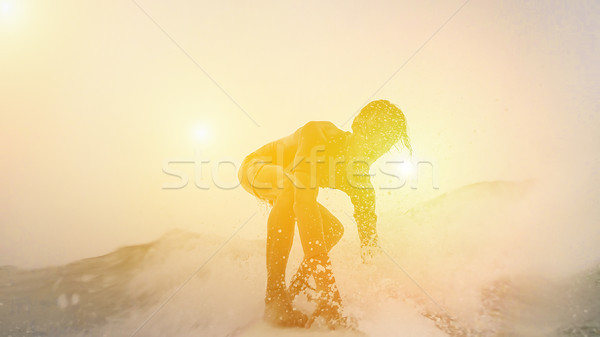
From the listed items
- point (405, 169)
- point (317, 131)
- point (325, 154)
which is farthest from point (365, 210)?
point (405, 169)

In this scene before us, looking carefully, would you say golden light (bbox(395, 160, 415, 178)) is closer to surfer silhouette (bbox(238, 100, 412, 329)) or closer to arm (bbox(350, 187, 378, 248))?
surfer silhouette (bbox(238, 100, 412, 329))

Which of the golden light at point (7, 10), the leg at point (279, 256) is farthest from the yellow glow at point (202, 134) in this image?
the golden light at point (7, 10)

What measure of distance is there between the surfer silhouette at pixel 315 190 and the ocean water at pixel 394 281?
0.43ft

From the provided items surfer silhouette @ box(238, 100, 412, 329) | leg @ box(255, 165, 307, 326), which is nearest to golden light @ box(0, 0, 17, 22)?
surfer silhouette @ box(238, 100, 412, 329)

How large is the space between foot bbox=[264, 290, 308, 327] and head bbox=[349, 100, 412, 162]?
31.6 inches

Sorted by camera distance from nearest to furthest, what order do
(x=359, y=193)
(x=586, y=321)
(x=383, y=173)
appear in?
(x=586, y=321)
(x=359, y=193)
(x=383, y=173)

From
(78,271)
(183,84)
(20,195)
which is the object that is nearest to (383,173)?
(183,84)

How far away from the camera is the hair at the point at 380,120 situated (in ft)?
5.80

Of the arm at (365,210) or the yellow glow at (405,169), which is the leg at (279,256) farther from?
the yellow glow at (405,169)

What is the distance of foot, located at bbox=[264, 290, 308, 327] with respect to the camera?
57.1 inches

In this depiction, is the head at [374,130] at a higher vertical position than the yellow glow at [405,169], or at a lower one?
higher

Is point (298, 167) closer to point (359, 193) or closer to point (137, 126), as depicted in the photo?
point (359, 193)

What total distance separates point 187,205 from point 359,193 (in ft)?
4.31

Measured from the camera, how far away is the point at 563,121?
221 cm
